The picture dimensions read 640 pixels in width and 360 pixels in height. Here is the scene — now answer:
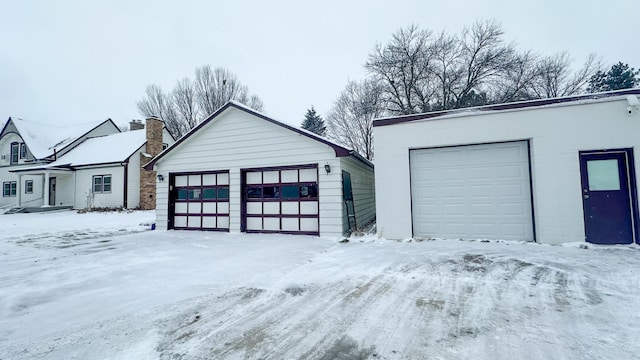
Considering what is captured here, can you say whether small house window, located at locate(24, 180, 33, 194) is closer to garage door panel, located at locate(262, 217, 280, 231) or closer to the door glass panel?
garage door panel, located at locate(262, 217, 280, 231)

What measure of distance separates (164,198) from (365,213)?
26.2ft

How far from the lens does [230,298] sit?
368 cm

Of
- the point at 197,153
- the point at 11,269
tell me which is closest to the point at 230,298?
the point at 11,269

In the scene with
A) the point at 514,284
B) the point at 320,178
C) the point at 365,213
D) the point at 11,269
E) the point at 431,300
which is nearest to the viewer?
the point at 431,300

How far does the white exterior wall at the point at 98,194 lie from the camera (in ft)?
58.7

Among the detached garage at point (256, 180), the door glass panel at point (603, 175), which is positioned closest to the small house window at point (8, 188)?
the detached garage at point (256, 180)

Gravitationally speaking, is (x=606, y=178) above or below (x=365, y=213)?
above

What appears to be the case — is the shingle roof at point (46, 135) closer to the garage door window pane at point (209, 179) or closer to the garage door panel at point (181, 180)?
the garage door panel at point (181, 180)

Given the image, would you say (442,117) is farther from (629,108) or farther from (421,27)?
(421,27)

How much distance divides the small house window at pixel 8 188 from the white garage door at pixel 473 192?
2948 centimetres

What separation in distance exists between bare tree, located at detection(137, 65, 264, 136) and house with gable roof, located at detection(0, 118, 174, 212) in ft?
21.4

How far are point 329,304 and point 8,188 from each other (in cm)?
3041

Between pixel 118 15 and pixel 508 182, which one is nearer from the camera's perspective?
pixel 508 182

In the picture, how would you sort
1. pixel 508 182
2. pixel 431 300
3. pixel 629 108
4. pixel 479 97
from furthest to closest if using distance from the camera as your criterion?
pixel 479 97 → pixel 508 182 → pixel 629 108 → pixel 431 300
